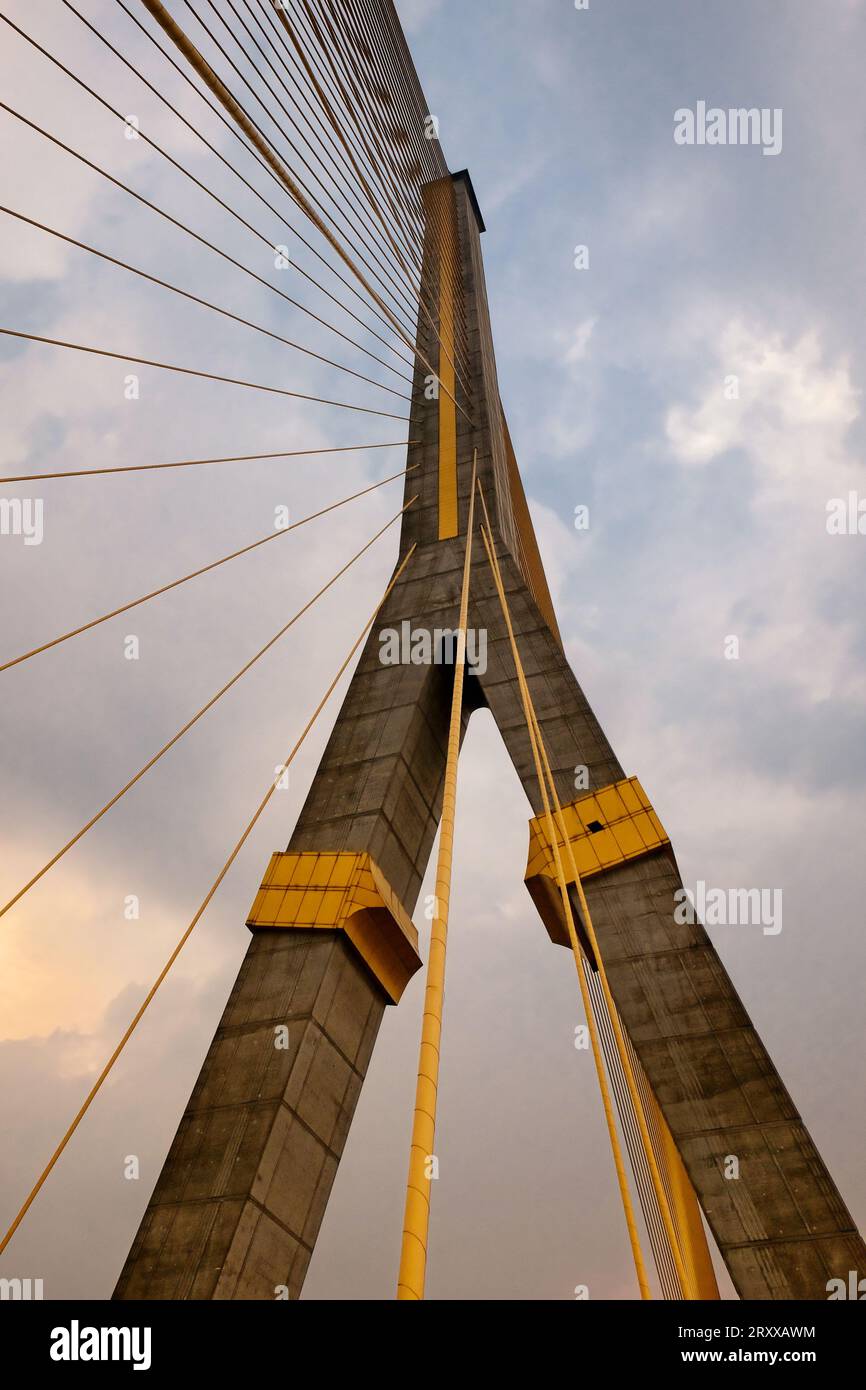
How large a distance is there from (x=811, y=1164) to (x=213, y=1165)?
175 inches

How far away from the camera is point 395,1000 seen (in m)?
9.90

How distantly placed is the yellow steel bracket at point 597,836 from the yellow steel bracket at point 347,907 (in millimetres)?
1371

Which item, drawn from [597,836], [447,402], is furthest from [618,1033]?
[447,402]

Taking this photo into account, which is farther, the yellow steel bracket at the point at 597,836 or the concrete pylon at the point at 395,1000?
the yellow steel bracket at the point at 597,836

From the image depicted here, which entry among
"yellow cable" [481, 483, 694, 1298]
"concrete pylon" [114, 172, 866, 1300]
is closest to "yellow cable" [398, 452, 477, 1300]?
"yellow cable" [481, 483, 694, 1298]

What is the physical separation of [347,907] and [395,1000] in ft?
3.79

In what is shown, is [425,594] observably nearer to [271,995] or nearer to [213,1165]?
[271,995]

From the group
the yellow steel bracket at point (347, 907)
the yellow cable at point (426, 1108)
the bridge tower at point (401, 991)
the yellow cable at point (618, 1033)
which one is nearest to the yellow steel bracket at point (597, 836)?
the bridge tower at point (401, 991)

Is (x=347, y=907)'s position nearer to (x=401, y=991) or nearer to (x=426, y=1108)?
(x=401, y=991)

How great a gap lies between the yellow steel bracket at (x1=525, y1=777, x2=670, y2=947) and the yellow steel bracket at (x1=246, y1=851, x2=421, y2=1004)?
4.50 feet

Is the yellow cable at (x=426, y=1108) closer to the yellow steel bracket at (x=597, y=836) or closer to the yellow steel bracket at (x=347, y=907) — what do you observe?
the yellow steel bracket at (x=347, y=907)

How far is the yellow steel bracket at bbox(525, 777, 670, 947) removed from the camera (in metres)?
9.79

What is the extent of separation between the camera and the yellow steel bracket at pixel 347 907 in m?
9.46

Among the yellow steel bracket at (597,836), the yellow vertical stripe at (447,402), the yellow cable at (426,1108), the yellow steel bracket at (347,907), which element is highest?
the yellow vertical stripe at (447,402)
